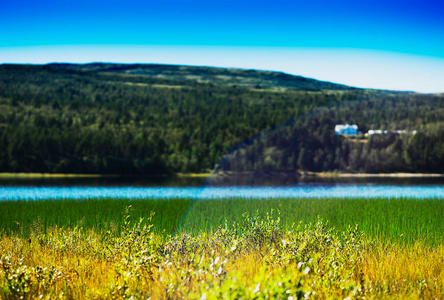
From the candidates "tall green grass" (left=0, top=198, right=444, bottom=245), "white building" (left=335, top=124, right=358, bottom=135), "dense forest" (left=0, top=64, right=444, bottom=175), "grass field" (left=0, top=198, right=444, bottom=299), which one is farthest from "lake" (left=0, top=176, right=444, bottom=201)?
"white building" (left=335, top=124, right=358, bottom=135)

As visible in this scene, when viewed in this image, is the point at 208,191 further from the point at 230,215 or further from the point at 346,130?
the point at 346,130

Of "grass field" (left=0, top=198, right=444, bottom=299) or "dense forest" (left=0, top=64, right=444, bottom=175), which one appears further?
"dense forest" (left=0, top=64, right=444, bottom=175)

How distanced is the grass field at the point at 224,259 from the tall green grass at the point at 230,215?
9 centimetres

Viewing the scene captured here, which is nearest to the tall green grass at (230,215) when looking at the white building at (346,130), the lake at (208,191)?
the lake at (208,191)

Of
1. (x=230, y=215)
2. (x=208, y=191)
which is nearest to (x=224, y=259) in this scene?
(x=230, y=215)

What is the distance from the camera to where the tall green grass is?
49.3 feet

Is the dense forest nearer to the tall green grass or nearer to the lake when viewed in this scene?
the lake

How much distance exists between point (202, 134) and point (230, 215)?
299ft

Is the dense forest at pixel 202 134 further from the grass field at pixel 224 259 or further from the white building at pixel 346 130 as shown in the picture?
the grass field at pixel 224 259

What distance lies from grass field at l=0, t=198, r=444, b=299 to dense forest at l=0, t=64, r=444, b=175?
6551cm

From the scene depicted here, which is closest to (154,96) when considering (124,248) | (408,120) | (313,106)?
(313,106)

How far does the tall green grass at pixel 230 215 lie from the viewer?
15023 mm

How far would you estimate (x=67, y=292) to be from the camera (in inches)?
340

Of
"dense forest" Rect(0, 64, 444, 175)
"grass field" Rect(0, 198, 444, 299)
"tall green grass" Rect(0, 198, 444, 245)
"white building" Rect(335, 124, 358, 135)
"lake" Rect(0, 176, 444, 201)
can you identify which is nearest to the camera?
"grass field" Rect(0, 198, 444, 299)
